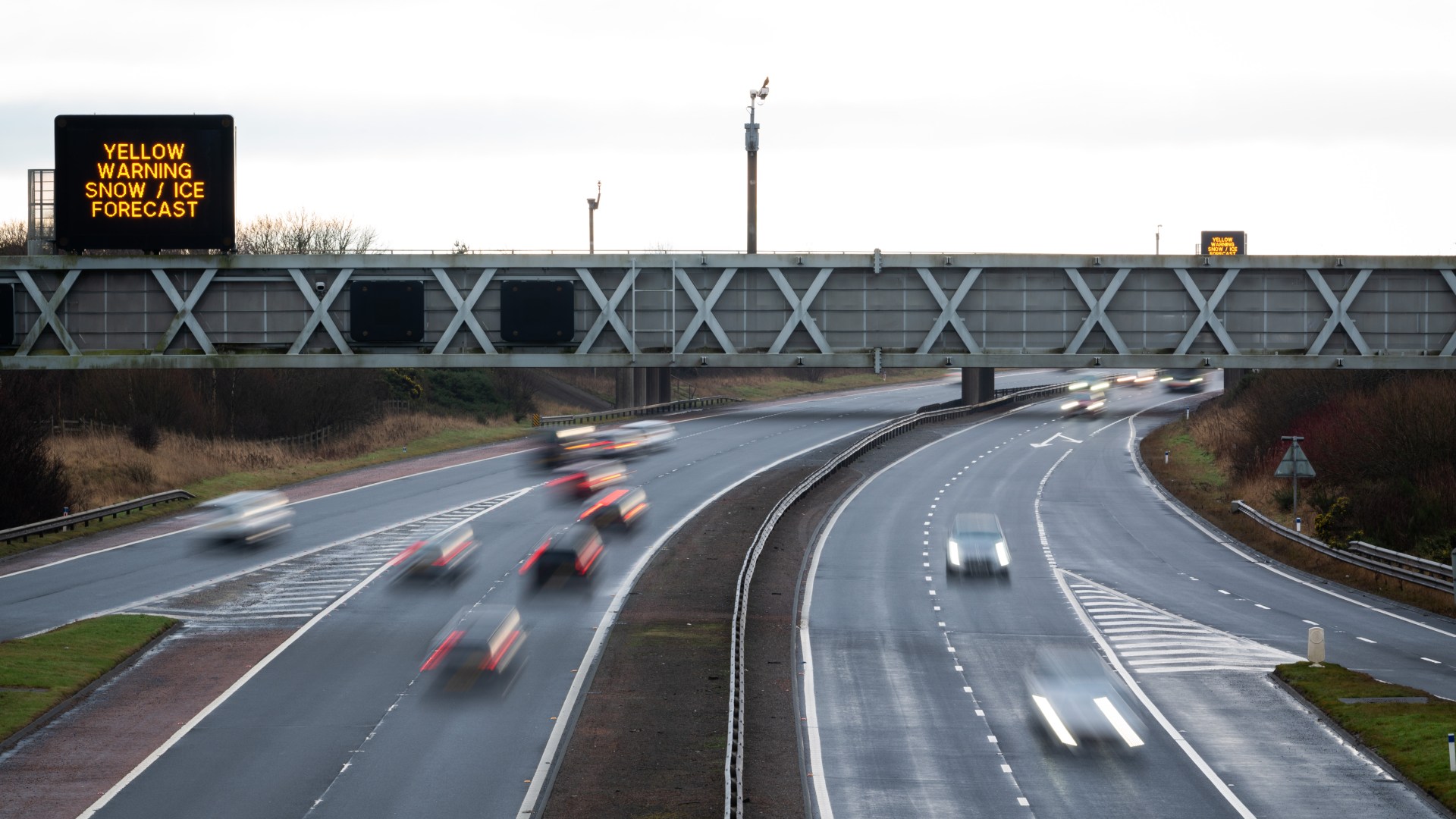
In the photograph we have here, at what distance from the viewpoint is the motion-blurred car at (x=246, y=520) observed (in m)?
45.9

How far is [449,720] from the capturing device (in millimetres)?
25453

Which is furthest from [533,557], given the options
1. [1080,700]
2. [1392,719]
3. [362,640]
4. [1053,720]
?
[1392,719]

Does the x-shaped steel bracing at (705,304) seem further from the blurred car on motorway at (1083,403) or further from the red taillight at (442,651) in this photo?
the blurred car on motorway at (1083,403)

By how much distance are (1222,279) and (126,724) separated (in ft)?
85.1

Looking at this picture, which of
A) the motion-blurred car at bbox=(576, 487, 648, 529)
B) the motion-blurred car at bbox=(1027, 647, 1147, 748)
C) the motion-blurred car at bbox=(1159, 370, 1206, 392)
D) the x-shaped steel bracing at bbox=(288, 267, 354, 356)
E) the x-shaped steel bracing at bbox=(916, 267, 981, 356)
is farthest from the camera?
the motion-blurred car at bbox=(1159, 370, 1206, 392)

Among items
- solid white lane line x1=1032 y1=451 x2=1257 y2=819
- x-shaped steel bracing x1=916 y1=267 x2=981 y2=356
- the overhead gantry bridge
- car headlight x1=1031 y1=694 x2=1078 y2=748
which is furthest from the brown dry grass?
car headlight x1=1031 y1=694 x2=1078 y2=748

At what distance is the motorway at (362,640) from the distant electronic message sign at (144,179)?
984 centimetres

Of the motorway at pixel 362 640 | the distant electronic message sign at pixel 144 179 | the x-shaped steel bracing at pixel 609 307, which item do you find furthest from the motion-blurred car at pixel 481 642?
the distant electronic message sign at pixel 144 179

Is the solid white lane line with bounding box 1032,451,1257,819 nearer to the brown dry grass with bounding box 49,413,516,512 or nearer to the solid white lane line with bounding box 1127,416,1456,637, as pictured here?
the solid white lane line with bounding box 1127,416,1456,637

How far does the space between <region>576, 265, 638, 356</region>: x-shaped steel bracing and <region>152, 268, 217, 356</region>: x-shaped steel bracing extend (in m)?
8.92

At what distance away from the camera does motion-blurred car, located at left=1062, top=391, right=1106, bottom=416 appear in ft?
359

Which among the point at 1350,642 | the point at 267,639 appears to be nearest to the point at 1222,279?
the point at 1350,642

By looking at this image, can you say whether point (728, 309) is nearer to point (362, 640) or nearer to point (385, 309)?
point (385, 309)

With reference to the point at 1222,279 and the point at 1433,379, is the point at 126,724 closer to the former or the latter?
the point at 1222,279
